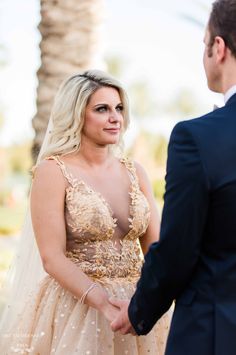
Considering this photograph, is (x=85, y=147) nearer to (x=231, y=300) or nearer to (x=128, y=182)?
(x=128, y=182)

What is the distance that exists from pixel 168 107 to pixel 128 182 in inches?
2857

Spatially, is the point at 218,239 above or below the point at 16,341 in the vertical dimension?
above

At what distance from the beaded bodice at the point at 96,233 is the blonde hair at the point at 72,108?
0.37 feet

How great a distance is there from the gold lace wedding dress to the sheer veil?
0.72 feet

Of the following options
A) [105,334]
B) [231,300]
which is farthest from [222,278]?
[105,334]

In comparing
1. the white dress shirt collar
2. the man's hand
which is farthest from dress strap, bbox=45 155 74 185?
the white dress shirt collar

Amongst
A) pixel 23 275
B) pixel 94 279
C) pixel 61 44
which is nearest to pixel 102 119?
pixel 94 279

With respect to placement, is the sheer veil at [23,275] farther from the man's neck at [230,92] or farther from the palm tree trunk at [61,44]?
the palm tree trunk at [61,44]

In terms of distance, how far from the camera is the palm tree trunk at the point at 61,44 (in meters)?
8.66

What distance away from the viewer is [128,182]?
472 cm

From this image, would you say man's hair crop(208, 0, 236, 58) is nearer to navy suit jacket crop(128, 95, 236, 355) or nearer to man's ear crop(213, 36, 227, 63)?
man's ear crop(213, 36, 227, 63)

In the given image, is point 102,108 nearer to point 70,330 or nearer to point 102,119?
point 102,119

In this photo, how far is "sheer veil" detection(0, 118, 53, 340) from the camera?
4.81m

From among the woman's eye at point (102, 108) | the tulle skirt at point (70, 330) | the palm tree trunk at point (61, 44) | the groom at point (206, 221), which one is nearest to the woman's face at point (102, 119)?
the woman's eye at point (102, 108)
